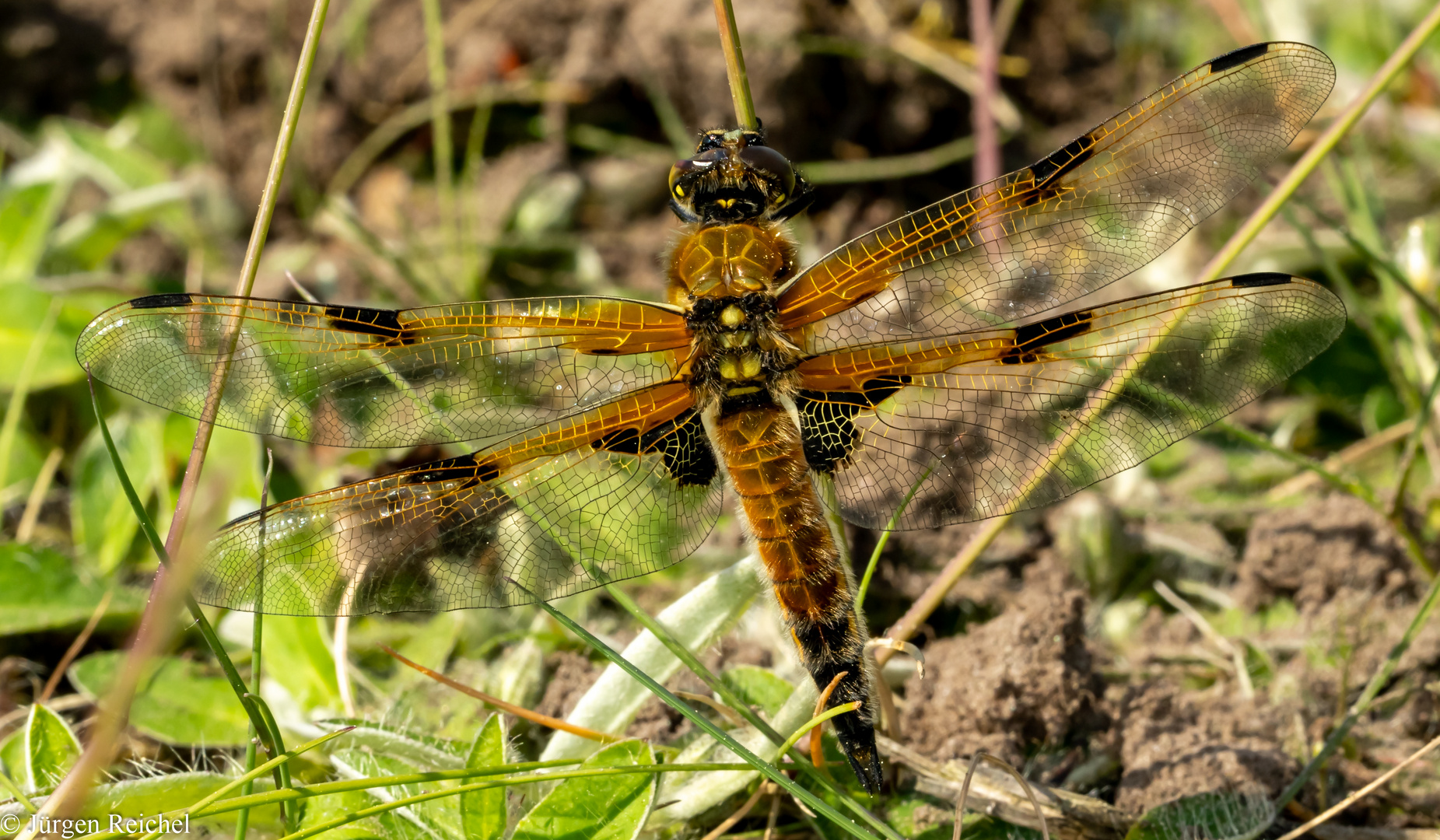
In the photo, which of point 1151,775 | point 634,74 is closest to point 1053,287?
point 1151,775

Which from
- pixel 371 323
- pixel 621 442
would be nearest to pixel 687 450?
pixel 621 442

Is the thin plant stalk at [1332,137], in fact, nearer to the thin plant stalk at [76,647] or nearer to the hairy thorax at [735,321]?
the hairy thorax at [735,321]

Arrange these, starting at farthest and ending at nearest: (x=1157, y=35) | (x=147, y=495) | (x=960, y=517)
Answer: (x=1157, y=35) → (x=147, y=495) → (x=960, y=517)

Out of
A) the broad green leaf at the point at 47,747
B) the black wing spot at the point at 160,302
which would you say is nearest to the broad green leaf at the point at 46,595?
the broad green leaf at the point at 47,747

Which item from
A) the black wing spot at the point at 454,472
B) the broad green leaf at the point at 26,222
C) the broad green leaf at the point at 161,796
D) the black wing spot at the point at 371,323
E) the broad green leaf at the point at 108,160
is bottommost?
the broad green leaf at the point at 161,796

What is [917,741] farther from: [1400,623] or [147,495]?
[147,495]

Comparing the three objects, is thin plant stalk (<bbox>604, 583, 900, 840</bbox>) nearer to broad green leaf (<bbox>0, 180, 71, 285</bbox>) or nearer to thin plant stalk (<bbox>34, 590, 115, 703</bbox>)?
thin plant stalk (<bbox>34, 590, 115, 703</bbox>)

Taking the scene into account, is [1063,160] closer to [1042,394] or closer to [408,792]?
[1042,394]
